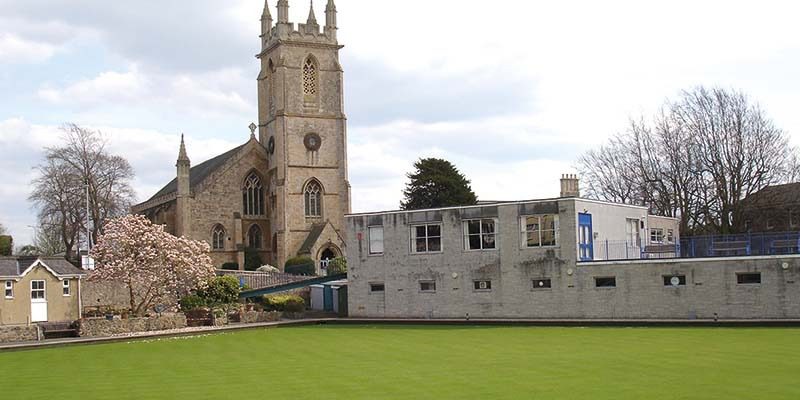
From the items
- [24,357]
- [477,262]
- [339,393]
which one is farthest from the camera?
[477,262]

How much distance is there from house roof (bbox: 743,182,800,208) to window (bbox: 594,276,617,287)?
19.9 metres

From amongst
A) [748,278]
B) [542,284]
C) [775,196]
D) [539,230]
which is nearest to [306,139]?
[775,196]

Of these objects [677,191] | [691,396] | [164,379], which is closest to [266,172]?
[677,191]

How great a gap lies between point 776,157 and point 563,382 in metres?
42.7

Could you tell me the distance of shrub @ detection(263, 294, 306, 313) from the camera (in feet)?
160

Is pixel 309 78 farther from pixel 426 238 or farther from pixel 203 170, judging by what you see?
pixel 426 238

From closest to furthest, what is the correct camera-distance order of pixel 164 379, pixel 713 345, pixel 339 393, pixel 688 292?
pixel 339 393, pixel 164 379, pixel 713 345, pixel 688 292

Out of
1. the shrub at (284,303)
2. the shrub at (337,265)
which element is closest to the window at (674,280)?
the shrub at (284,303)

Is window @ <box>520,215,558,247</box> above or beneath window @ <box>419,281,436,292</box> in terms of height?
above

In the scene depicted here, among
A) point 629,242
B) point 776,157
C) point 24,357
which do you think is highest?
point 776,157

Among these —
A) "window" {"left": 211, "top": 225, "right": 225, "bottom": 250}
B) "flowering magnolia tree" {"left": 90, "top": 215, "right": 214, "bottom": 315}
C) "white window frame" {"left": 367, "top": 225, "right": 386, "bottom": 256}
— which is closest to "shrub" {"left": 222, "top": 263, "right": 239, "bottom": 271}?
"window" {"left": 211, "top": 225, "right": 225, "bottom": 250}

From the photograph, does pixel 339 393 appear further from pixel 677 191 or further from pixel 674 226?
pixel 677 191

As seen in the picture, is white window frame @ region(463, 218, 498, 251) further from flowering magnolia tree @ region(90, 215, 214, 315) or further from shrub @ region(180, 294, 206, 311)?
shrub @ region(180, 294, 206, 311)

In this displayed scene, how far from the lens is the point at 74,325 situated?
38344mm
